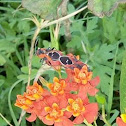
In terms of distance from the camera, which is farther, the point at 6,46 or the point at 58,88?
the point at 6,46

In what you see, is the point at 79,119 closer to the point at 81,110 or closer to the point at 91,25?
the point at 81,110

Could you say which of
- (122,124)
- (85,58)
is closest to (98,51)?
(85,58)

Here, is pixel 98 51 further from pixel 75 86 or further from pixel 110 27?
pixel 75 86

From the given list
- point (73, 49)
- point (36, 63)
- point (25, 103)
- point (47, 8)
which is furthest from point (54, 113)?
point (73, 49)

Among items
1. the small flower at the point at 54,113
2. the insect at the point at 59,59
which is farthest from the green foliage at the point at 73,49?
the small flower at the point at 54,113

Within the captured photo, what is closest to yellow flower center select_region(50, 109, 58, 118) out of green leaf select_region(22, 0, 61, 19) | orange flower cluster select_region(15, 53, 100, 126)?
orange flower cluster select_region(15, 53, 100, 126)

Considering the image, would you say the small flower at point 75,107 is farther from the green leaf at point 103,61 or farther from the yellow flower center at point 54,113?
the green leaf at point 103,61

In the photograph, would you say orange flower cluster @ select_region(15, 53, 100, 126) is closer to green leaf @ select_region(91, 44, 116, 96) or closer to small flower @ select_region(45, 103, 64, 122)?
small flower @ select_region(45, 103, 64, 122)
